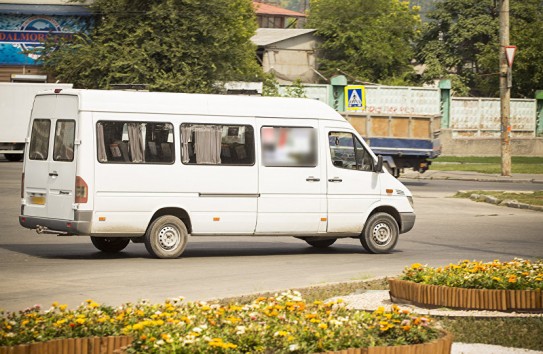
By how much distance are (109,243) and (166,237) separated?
4.65ft

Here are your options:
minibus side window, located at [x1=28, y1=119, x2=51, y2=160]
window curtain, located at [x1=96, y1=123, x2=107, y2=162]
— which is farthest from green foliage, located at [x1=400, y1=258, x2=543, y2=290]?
minibus side window, located at [x1=28, y1=119, x2=51, y2=160]

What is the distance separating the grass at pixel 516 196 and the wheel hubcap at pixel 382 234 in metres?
11.3

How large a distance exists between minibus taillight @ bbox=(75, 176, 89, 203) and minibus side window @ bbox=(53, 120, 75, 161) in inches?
16.3

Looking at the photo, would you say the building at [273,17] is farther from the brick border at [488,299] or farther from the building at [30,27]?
the brick border at [488,299]

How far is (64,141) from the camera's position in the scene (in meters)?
15.9

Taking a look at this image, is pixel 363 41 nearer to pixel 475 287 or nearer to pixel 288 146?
pixel 288 146

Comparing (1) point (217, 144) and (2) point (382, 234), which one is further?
(2) point (382, 234)

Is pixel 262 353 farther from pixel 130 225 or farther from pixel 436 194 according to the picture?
pixel 436 194

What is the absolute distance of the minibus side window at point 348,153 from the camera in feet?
56.7

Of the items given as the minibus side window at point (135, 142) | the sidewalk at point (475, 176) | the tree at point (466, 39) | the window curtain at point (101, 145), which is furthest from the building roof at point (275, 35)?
the window curtain at point (101, 145)

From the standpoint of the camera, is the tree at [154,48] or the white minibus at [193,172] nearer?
the white minibus at [193,172]

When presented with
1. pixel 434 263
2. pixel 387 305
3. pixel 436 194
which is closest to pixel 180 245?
pixel 434 263

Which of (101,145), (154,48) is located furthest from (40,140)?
(154,48)

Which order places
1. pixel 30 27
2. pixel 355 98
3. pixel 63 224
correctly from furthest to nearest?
pixel 30 27, pixel 355 98, pixel 63 224
